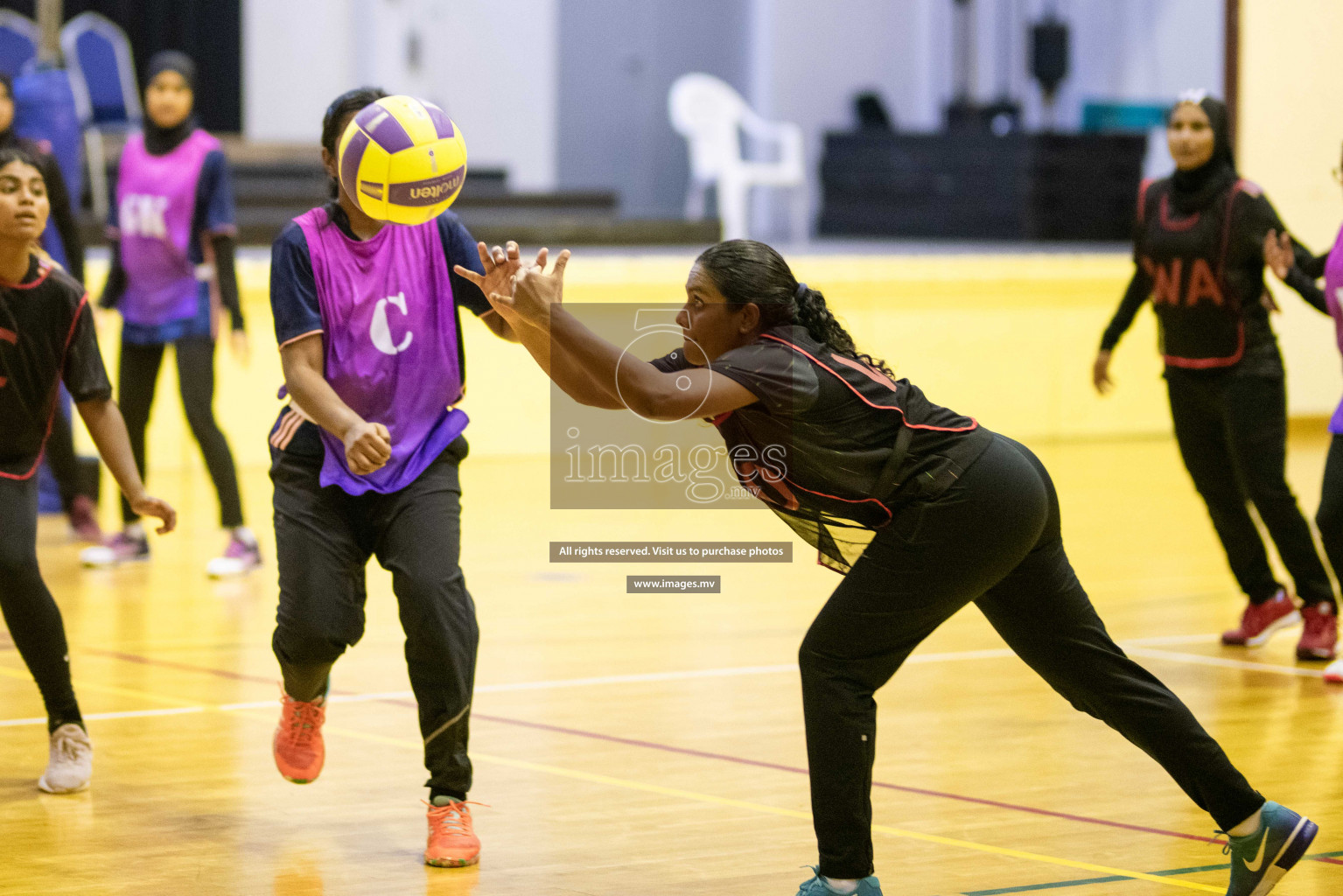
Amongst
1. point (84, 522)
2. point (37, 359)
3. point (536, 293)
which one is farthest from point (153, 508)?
point (84, 522)

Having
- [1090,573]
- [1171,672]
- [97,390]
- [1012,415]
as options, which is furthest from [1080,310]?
[97,390]

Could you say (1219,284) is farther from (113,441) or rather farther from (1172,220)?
(113,441)

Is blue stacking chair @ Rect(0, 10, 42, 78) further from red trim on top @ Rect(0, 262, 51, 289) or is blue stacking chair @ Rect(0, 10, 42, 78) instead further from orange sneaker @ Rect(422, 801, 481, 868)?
orange sneaker @ Rect(422, 801, 481, 868)

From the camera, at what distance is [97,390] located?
4.74 meters

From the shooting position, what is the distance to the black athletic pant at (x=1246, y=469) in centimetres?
650

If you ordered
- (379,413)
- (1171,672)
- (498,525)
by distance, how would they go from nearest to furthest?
(379,413) < (1171,672) < (498,525)

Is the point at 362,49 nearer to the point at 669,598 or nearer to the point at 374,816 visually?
the point at 669,598

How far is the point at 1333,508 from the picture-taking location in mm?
5824

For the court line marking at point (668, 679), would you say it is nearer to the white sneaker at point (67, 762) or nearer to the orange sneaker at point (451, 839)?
the white sneaker at point (67, 762)

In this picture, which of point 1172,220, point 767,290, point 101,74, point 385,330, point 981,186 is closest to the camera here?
point 767,290

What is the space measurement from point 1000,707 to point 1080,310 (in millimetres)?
8033

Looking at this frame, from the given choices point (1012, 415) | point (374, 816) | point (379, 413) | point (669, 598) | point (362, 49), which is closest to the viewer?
point (379, 413)

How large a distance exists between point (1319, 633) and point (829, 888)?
3.57 m

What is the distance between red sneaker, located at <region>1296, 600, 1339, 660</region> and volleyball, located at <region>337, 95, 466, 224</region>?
3855 mm
